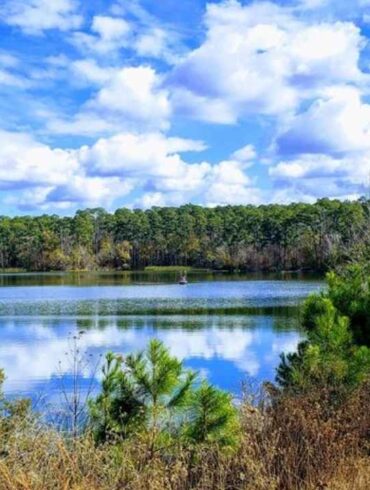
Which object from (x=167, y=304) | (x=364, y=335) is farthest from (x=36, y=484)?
(x=167, y=304)

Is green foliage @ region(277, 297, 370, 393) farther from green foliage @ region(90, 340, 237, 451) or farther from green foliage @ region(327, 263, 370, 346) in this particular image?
green foliage @ region(90, 340, 237, 451)

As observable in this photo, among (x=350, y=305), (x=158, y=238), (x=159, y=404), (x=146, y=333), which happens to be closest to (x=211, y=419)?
(x=159, y=404)

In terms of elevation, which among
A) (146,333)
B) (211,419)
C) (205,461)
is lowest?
Answer: (146,333)

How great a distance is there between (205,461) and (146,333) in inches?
891

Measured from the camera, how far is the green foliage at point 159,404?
475 cm

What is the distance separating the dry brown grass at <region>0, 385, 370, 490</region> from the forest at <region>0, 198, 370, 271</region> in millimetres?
95236

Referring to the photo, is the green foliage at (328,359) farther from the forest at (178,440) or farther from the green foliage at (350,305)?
the forest at (178,440)

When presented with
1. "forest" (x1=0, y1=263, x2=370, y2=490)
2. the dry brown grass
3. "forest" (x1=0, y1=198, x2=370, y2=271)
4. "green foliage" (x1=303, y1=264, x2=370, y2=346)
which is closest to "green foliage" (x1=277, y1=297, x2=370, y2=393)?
"green foliage" (x1=303, y1=264, x2=370, y2=346)

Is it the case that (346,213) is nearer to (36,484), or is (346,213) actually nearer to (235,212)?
(235,212)

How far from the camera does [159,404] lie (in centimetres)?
485

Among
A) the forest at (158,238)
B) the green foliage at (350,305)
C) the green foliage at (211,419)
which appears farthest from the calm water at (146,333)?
the forest at (158,238)

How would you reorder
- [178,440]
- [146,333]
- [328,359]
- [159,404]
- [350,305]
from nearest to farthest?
[178,440], [159,404], [328,359], [350,305], [146,333]

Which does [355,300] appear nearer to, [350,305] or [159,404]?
[350,305]

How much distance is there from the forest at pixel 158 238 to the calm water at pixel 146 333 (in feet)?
183
